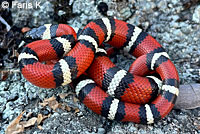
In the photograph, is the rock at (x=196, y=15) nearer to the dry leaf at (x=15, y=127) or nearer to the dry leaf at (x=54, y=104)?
the dry leaf at (x=54, y=104)

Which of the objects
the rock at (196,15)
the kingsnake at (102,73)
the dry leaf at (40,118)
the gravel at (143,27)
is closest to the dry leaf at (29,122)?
the dry leaf at (40,118)

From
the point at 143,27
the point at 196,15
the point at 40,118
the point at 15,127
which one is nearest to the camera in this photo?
the point at 15,127

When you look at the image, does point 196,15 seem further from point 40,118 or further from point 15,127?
point 15,127

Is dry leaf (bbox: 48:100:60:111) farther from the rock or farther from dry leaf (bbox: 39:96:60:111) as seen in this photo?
the rock

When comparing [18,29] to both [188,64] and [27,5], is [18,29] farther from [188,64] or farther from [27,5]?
[188,64]

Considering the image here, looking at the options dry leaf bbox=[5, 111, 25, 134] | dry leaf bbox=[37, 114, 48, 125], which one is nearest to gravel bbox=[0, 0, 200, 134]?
dry leaf bbox=[37, 114, 48, 125]

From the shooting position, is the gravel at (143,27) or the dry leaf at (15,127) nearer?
the dry leaf at (15,127)

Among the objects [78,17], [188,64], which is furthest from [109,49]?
[188,64]

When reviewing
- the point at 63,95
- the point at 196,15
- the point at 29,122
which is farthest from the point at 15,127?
the point at 196,15
